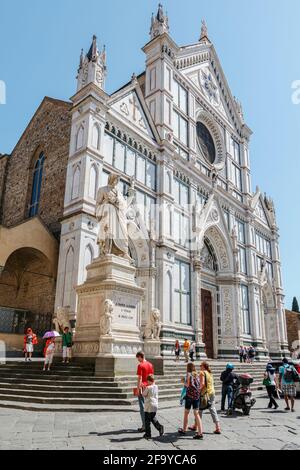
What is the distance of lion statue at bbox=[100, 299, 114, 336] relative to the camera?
1055 cm

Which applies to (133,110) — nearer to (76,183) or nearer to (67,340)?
(76,183)

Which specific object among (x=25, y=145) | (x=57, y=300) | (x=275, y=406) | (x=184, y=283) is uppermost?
(x=25, y=145)

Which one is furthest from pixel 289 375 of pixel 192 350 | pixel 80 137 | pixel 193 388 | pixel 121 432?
pixel 80 137

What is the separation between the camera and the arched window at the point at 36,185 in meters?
21.6

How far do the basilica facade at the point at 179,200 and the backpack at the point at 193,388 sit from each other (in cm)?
589

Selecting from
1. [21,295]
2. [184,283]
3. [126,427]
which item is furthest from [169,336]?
[126,427]

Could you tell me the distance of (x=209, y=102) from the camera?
99.3ft

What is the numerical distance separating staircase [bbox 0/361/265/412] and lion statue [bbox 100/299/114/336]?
1.04m

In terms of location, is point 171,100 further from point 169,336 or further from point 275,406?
point 275,406

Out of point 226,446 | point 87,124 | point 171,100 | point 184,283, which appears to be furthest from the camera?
point 171,100

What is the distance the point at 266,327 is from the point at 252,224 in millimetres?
9133

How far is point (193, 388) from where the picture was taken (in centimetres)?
649

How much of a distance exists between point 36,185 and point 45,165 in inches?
53.6

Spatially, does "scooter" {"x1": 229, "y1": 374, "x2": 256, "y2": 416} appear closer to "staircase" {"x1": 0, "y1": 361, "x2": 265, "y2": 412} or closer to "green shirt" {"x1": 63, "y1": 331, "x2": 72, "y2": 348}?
"staircase" {"x1": 0, "y1": 361, "x2": 265, "y2": 412}
